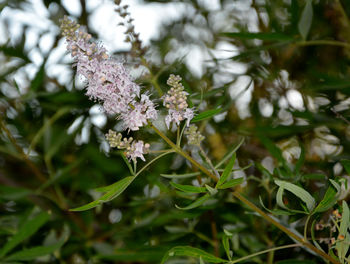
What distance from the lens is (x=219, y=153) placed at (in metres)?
1.67

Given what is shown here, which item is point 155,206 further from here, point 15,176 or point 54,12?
point 54,12

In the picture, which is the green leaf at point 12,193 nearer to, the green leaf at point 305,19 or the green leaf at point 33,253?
the green leaf at point 33,253

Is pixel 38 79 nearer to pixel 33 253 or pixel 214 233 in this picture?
pixel 33 253

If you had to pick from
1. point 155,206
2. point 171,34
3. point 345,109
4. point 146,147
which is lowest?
point 155,206

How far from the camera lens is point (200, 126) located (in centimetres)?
151

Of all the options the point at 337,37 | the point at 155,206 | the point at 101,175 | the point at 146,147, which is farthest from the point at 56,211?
the point at 337,37

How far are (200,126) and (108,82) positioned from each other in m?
0.65

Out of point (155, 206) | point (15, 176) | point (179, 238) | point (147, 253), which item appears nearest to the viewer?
point (147, 253)

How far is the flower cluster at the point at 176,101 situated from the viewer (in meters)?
0.88

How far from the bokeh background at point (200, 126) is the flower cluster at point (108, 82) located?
0.95 ft

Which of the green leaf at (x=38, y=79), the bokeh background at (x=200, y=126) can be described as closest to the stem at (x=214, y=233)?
the bokeh background at (x=200, y=126)

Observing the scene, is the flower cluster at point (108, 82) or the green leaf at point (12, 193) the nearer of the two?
the flower cluster at point (108, 82)

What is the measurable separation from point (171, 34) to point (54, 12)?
1.93ft

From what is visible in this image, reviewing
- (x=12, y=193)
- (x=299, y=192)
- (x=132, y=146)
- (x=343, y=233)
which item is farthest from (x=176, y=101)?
(x=12, y=193)
